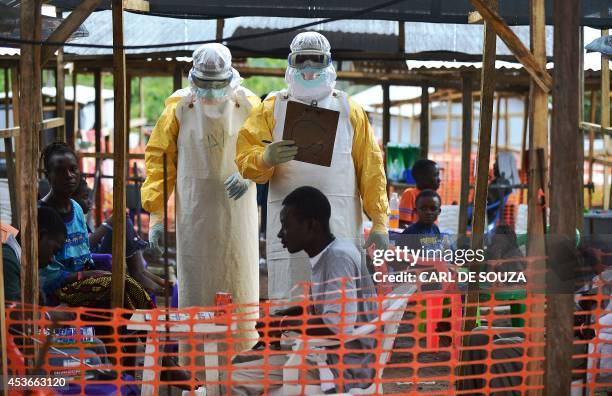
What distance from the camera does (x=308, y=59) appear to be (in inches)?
216

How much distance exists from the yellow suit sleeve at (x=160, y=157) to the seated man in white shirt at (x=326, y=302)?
130cm

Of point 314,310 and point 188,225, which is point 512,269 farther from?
point 188,225

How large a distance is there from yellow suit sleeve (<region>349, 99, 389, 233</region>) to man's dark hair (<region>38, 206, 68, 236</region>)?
5.45 feet

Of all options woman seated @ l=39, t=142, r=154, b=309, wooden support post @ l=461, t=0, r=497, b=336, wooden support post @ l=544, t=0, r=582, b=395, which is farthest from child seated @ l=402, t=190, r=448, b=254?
wooden support post @ l=544, t=0, r=582, b=395

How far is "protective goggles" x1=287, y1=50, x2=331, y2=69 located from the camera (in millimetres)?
5480

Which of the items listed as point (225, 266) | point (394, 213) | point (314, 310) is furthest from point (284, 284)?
point (394, 213)

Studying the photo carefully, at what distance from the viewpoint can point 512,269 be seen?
433 cm

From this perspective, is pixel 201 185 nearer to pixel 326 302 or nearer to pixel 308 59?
pixel 308 59

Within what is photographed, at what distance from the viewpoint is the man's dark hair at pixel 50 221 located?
17.3ft

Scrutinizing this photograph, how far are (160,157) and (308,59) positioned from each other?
109cm

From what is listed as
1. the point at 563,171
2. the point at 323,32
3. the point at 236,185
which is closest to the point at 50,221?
the point at 236,185

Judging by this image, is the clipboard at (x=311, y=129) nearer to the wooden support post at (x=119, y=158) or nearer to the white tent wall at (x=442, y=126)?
the wooden support post at (x=119, y=158)

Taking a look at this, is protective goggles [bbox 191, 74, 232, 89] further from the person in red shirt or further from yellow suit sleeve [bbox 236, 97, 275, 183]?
the person in red shirt

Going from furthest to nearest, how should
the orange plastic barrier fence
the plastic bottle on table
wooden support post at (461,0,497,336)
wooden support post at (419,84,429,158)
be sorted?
wooden support post at (419,84,429,158)
the plastic bottle on table
wooden support post at (461,0,497,336)
the orange plastic barrier fence
